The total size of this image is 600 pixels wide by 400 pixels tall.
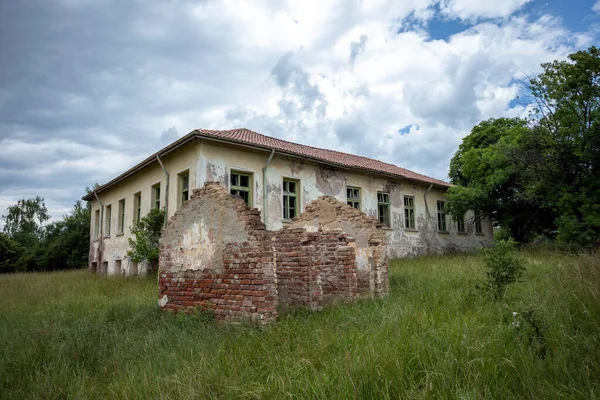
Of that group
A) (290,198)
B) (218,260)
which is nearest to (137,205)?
(290,198)

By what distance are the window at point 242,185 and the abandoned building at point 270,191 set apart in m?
0.04

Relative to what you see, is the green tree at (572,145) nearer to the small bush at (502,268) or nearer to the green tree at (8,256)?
the small bush at (502,268)

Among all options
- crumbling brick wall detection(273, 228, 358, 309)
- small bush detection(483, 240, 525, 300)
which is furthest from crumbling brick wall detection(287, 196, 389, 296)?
small bush detection(483, 240, 525, 300)

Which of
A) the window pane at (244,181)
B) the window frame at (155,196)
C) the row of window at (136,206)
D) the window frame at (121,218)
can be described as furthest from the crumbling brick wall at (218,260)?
the window frame at (121,218)

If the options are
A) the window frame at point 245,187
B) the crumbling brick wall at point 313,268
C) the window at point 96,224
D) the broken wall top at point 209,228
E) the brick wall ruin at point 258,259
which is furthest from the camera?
the window at point 96,224

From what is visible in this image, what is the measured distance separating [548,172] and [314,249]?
12706mm

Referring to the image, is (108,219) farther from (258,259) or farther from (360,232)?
(258,259)

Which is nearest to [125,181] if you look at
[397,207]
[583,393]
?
[397,207]

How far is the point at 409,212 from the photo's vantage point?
20781 millimetres

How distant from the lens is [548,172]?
15.7 m

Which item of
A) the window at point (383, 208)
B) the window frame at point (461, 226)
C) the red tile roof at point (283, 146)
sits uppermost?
the red tile roof at point (283, 146)

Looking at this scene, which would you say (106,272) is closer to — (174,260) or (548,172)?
(174,260)

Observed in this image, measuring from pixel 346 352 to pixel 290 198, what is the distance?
12.1m

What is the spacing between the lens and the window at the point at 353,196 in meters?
17.9
